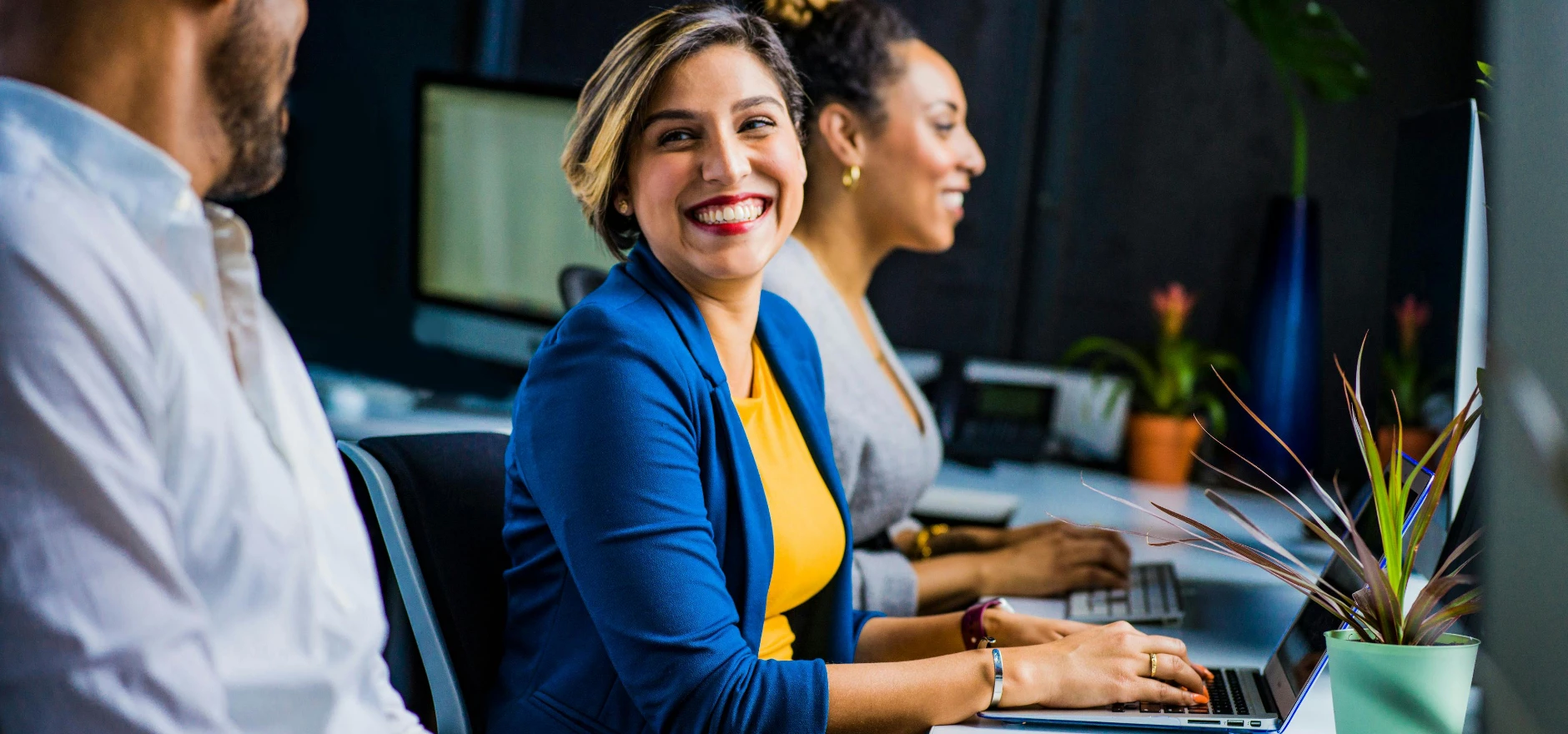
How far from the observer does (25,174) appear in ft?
1.87

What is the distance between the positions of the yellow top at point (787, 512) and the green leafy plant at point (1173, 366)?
1.44 metres

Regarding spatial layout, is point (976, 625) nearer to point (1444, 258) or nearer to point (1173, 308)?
point (1444, 258)

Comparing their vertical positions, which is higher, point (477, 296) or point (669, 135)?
point (669, 135)

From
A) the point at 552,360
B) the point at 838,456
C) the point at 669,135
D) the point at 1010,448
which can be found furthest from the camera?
the point at 1010,448

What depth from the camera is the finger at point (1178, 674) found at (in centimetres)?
104

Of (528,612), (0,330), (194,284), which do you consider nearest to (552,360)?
(528,612)

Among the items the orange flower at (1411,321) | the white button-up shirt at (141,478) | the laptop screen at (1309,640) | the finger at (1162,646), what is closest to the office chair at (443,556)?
the white button-up shirt at (141,478)

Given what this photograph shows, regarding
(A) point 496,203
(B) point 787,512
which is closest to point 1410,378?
(B) point 787,512

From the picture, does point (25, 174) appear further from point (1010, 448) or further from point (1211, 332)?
point (1211, 332)

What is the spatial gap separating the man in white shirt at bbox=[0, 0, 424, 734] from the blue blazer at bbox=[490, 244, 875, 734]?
248 mm

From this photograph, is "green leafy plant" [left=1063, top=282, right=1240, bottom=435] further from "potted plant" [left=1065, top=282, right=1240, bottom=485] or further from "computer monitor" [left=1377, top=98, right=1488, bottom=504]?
"computer monitor" [left=1377, top=98, right=1488, bottom=504]

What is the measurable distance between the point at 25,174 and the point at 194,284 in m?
0.10

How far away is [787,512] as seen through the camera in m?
1.16

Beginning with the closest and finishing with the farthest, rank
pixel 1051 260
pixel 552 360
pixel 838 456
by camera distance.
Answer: pixel 552 360
pixel 838 456
pixel 1051 260
